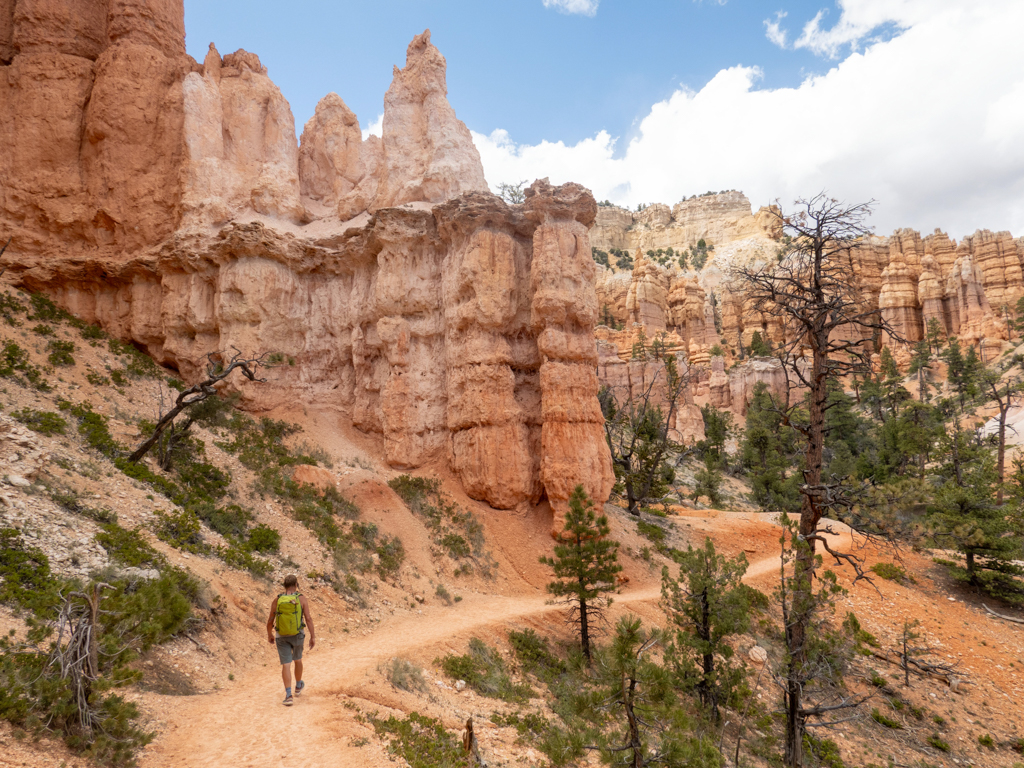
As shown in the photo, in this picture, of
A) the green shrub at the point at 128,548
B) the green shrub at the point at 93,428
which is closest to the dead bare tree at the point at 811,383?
the green shrub at the point at 128,548

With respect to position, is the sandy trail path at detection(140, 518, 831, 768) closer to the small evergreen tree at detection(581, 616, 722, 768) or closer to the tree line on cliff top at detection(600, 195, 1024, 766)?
the small evergreen tree at detection(581, 616, 722, 768)

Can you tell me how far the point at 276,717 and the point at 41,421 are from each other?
10837 mm

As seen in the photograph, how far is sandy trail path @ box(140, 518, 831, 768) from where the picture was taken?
213 inches

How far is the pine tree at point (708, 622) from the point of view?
36.5 ft

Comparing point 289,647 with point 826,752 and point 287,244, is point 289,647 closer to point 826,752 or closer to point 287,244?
point 826,752

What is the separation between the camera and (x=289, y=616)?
7.03m

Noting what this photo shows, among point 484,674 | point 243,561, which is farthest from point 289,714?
point 243,561

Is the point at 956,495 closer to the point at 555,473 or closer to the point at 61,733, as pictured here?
the point at 555,473

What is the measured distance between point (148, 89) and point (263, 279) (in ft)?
32.2

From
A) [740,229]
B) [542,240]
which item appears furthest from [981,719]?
[740,229]

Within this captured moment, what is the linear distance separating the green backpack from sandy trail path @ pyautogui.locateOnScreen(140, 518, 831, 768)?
904 millimetres

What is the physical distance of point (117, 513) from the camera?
10.4 metres

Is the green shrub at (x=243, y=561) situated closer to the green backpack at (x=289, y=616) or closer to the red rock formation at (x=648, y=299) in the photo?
the green backpack at (x=289, y=616)

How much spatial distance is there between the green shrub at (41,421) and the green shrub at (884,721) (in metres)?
20.6
